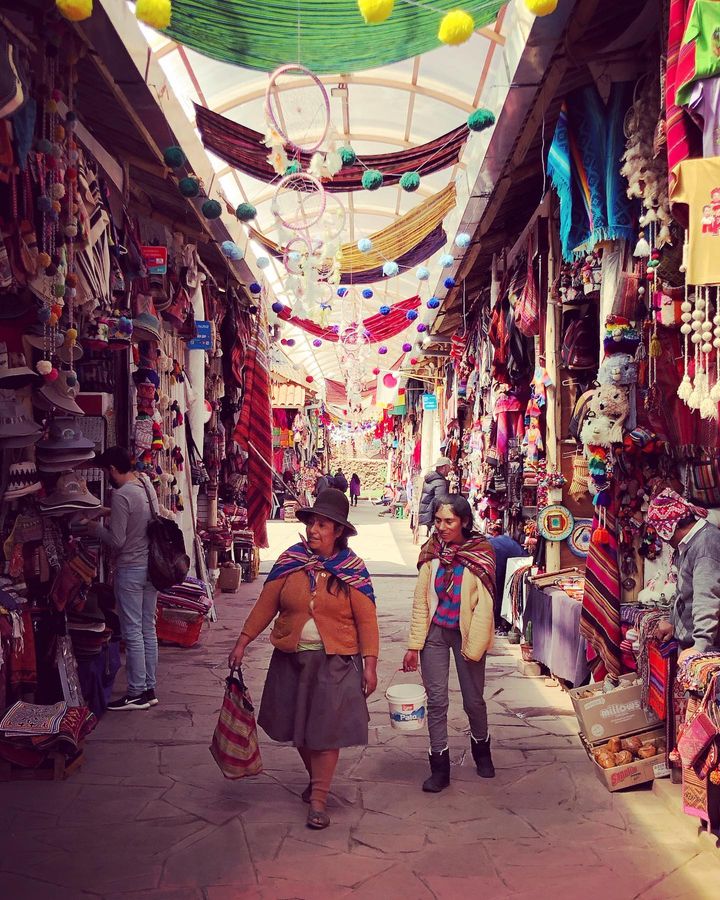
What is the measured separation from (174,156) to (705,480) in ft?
12.8

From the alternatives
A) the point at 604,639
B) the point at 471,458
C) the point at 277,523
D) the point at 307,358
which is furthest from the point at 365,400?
the point at 604,639

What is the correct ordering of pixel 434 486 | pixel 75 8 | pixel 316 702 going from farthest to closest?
pixel 434 486 → pixel 316 702 → pixel 75 8

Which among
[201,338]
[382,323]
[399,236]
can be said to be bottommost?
[201,338]

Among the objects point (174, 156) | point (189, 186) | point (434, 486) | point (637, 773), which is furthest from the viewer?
point (434, 486)

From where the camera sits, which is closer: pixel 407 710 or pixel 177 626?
pixel 407 710

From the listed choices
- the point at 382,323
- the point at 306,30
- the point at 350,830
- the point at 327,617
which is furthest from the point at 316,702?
the point at 382,323

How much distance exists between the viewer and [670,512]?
3.69 meters

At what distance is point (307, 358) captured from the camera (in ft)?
96.4

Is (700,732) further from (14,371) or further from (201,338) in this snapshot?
(201,338)

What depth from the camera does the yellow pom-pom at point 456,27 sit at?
12.0 feet

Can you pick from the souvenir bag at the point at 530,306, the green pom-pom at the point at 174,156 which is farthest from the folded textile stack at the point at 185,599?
the souvenir bag at the point at 530,306

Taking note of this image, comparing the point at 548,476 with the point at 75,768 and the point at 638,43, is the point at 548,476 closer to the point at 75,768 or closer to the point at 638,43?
the point at 638,43

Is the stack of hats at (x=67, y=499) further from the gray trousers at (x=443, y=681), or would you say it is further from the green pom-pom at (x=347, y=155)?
the green pom-pom at (x=347, y=155)

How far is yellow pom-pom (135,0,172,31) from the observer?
3.58 m
